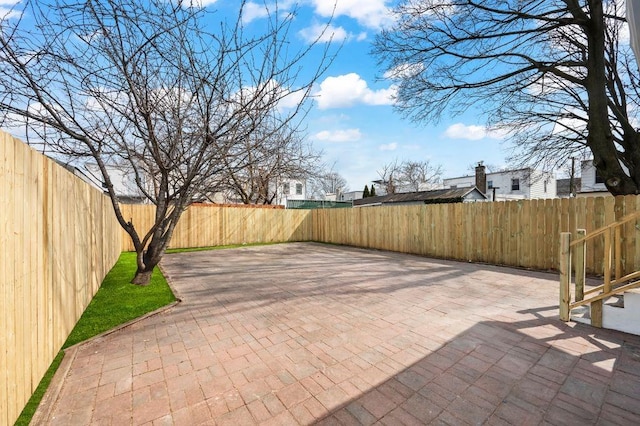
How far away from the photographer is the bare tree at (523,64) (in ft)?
21.9

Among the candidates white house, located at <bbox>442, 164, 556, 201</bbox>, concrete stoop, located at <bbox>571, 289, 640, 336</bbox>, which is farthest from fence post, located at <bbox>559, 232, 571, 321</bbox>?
white house, located at <bbox>442, 164, 556, 201</bbox>

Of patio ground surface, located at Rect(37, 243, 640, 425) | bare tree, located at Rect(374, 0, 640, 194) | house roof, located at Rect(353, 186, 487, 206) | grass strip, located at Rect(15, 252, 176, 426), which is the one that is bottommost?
patio ground surface, located at Rect(37, 243, 640, 425)

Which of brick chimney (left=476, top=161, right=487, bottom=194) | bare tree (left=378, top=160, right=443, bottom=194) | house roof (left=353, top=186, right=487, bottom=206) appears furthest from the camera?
bare tree (left=378, top=160, right=443, bottom=194)

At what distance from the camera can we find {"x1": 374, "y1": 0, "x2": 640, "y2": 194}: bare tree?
21.9 ft

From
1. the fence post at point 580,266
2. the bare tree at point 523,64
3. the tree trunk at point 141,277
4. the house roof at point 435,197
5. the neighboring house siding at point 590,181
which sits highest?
the bare tree at point 523,64

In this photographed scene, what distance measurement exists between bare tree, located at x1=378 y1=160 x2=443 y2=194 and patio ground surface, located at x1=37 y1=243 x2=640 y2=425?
3204cm

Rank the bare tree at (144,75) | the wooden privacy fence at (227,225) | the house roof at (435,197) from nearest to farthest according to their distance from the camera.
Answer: the bare tree at (144,75) → the wooden privacy fence at (227,225) → the house roof at (435,197)

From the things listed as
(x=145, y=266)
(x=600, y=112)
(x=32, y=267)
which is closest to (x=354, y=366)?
→ (x=32, y=267)

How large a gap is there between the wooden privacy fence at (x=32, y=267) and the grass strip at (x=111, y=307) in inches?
2.9

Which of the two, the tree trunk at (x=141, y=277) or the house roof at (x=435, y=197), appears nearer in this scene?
the tree trunk at (x=141, y=277)

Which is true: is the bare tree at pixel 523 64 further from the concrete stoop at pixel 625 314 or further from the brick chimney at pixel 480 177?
the brick chimney at pixel 480 177

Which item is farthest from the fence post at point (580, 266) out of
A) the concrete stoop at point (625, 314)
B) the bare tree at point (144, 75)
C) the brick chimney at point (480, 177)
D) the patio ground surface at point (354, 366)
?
the brick chimney at point (480, 177)

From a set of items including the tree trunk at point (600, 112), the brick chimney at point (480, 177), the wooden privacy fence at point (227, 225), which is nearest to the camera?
the tree trunk at point (600, 112)

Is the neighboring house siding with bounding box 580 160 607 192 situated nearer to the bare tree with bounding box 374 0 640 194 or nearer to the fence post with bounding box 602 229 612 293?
the bare tree with bounding box 374 0 640 194
